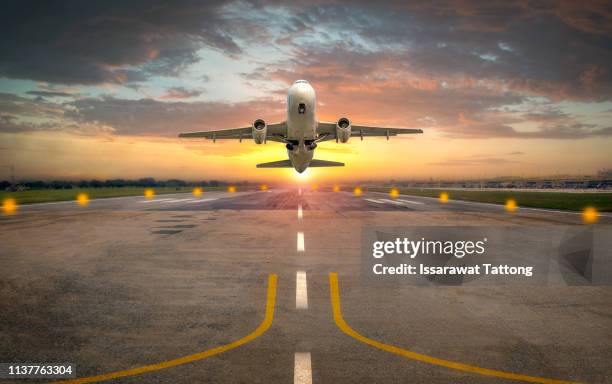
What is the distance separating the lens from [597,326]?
257 inches

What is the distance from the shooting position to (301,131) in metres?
26.6

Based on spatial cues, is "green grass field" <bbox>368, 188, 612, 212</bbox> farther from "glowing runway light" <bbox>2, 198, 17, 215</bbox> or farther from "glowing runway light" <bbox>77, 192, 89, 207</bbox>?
"glowing runway light" <bbox>2, 198, 17, 215</bbox>

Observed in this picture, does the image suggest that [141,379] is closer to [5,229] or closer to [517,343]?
[517,343]

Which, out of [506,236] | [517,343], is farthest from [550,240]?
[517,343]

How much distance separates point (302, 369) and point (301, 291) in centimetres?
367

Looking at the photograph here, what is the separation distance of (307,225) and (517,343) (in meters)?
16.0

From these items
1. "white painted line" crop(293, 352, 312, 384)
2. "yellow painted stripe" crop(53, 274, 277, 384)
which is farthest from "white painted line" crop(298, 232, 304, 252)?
"white painted line" crop(293, 352, 312, 384)

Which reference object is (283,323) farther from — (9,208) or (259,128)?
(9,208)

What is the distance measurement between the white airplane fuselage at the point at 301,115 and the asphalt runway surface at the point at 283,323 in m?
13.5

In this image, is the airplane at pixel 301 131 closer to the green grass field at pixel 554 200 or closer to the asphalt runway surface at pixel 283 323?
the asphalt runway surface at pixel 283 323

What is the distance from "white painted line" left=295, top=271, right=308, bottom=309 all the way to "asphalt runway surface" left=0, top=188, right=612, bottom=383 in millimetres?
41

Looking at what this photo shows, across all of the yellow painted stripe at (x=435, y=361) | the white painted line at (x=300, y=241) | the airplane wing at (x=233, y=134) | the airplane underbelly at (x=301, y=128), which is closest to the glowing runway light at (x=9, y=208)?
the airplane wing at (x=233, y=134)

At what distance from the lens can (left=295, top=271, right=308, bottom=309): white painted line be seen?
7684 mm

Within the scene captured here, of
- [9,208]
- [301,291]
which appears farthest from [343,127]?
[9,208]
